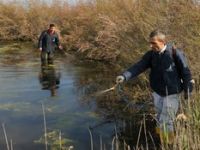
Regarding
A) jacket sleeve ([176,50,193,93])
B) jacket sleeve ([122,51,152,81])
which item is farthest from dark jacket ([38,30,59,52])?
jacket sleeve ([176,50,193,93])

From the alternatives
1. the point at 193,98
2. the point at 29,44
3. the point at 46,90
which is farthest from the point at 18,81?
the point at 29,44

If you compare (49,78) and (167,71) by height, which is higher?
(167,71)

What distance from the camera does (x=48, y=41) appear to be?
59.4ft

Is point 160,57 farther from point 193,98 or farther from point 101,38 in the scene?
point 101,38

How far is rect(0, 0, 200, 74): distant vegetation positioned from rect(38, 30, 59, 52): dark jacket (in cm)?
160

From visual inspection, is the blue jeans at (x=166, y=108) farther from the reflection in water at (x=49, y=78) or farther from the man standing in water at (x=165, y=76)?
the reflection in water at (x=49, y=78)

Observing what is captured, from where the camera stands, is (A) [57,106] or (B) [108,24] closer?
(A) [57,106]

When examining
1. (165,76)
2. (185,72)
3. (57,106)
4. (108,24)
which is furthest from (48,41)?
(185,72)

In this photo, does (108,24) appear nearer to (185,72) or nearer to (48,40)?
(48,40)

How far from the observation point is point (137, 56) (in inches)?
491

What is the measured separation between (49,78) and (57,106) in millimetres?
4217

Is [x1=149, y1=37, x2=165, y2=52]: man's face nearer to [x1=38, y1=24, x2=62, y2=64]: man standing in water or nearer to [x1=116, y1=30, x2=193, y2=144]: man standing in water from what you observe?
[x1=116, y1=30, x2=193, y2=144]: man standing in water

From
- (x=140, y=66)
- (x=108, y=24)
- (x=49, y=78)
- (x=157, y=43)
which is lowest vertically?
(x=49, y=78)

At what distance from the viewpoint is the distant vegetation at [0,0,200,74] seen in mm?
10938
